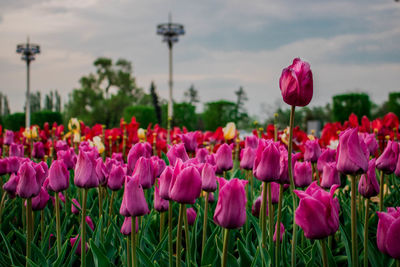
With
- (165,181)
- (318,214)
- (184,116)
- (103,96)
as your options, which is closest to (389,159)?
(318,214)

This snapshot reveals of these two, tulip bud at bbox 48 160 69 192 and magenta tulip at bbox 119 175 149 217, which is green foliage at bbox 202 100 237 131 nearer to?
tulip bud at bbox 48 160 69 192

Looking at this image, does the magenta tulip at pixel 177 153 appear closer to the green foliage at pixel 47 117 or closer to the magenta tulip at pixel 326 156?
the magenta tulip at pixel 326 156

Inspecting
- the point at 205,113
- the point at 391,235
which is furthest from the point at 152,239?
the point at 205,113

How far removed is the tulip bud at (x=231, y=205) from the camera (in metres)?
1.25

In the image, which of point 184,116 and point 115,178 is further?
point 184,116

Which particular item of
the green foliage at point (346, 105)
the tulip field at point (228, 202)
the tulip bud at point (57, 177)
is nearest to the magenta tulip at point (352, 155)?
the tulip field at point (228, 202)

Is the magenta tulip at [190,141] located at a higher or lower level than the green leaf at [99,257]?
higher

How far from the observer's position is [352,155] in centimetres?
131

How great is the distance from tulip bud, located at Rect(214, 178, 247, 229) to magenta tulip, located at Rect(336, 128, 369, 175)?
40cm

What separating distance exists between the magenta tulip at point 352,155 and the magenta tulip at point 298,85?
194 millimetres

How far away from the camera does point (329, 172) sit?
192 centimetres

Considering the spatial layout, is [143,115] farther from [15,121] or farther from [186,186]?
[186,186]

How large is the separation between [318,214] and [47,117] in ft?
81.5

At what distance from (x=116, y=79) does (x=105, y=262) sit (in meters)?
53.8
